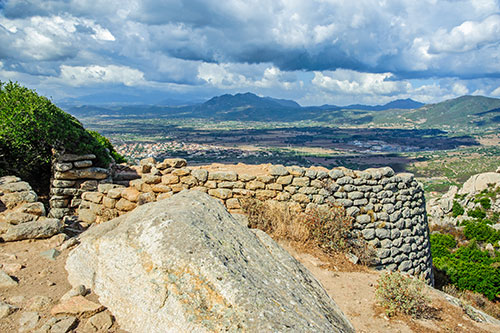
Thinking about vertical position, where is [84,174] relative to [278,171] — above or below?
below

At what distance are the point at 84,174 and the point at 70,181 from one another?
1.43 ft

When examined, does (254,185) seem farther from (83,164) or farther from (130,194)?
(83,164)

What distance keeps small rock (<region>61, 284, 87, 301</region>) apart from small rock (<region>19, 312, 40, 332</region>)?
0.93 feet

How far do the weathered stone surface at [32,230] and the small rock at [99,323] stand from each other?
10.8 feet

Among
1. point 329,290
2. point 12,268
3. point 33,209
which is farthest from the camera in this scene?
point 33,209

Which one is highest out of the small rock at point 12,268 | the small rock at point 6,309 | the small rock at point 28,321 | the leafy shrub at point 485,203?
the small rock at point 6,309

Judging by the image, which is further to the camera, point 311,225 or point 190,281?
point 311,225

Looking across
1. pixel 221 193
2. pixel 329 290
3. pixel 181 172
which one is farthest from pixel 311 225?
pixel 181 172

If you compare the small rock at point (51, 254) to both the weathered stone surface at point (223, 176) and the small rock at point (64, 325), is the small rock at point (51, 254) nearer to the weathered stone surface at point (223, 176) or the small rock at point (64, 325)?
the small rock at point (64, 325)

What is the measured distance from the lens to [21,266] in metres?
4.32

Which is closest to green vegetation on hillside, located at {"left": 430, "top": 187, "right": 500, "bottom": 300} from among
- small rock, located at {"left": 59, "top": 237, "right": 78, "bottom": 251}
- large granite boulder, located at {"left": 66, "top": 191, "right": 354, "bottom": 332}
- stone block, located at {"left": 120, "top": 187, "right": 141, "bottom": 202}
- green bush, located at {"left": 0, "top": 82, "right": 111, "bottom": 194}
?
large granite boulder, located at {"left": 66, "top": 191, "right": 354, "bottom": 332}

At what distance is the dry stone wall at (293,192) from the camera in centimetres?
836

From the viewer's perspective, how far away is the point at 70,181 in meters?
9.27

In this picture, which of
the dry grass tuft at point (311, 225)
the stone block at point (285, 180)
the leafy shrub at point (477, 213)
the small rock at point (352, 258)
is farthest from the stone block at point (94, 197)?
the leafy shrub at point (477, 213)
